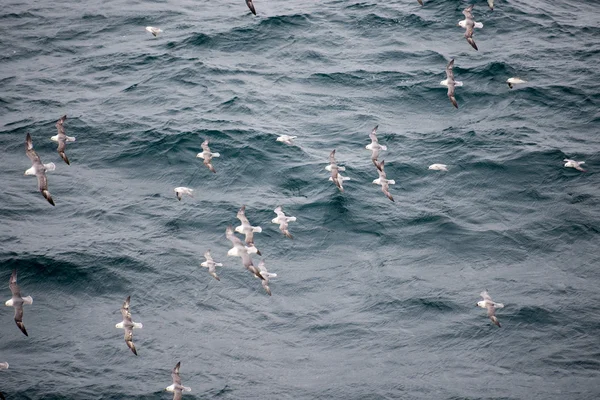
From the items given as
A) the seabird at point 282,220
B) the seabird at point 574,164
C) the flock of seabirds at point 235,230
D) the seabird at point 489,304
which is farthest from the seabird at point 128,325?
the seabird at point 574,164

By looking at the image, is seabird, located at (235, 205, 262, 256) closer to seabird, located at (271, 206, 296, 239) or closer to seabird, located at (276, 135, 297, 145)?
seabird, located at (271, 206, 296, 239)

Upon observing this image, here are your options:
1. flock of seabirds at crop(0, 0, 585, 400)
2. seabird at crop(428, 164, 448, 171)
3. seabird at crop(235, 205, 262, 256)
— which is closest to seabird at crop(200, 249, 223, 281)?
flock of seabirds at crop(0, 0, 585, 400)

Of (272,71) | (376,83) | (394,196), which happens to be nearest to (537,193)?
(394,196)

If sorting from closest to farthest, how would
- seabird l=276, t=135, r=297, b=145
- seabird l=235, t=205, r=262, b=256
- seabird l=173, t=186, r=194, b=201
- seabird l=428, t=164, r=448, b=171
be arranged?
seabird l=235, t=205, r=262, b=256 → seabird l=173, t=186, r=194, b=201 → seabird l=428, t=164, r=448, b=171 → seabird l=276, t=135, r=297, b=145

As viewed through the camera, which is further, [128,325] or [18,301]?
[18,301]

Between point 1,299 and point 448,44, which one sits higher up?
point 448,44

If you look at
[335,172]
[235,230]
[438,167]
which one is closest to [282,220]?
[235,230]

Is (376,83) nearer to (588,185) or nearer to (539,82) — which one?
(539,82)

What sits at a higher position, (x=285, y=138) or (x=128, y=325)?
(x=285, y=138)

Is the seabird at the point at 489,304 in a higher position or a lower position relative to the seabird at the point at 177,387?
higher

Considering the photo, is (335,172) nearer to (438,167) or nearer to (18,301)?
(438,167)

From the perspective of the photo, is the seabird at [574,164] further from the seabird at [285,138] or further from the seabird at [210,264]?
the seabird at [210,264]
